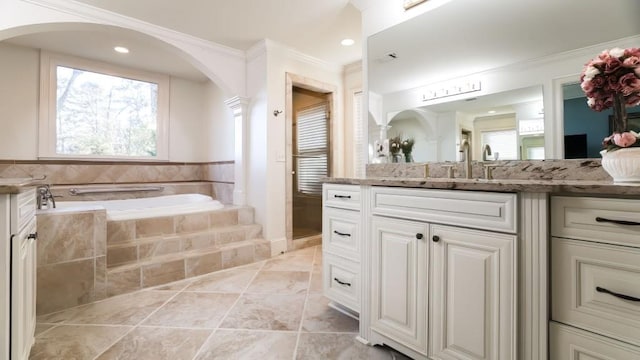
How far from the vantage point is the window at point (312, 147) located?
145 inches

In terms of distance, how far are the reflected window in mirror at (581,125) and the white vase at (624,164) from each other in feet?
0.95

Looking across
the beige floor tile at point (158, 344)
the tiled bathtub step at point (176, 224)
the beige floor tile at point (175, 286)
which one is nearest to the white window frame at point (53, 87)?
the tiled bathtub step at point (176, 224)

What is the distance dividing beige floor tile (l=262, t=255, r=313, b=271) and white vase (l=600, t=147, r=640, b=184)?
7.28ft

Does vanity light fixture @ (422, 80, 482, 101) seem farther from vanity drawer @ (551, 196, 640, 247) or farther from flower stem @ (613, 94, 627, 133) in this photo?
vanity drawer @ (551, 196, 640, 247)

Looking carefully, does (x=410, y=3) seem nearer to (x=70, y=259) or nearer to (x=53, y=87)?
(x=70, y=259)

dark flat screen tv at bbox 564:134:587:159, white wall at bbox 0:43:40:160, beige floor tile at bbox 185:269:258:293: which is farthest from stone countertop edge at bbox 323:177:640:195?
white wall at bbox 0:43:40:160

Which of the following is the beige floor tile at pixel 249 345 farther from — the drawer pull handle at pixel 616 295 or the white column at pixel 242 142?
the white column at pixel 242 142

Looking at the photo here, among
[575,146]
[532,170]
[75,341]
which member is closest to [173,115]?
[75,341]

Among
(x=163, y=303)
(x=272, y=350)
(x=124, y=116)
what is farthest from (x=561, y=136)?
(x=124, y=116)

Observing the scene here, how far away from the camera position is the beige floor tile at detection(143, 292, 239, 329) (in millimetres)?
1744

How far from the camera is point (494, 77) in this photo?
5.36 ft

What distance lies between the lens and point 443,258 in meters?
1.18

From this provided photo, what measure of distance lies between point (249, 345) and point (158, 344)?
1.63 ft

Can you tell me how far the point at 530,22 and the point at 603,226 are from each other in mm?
1163
